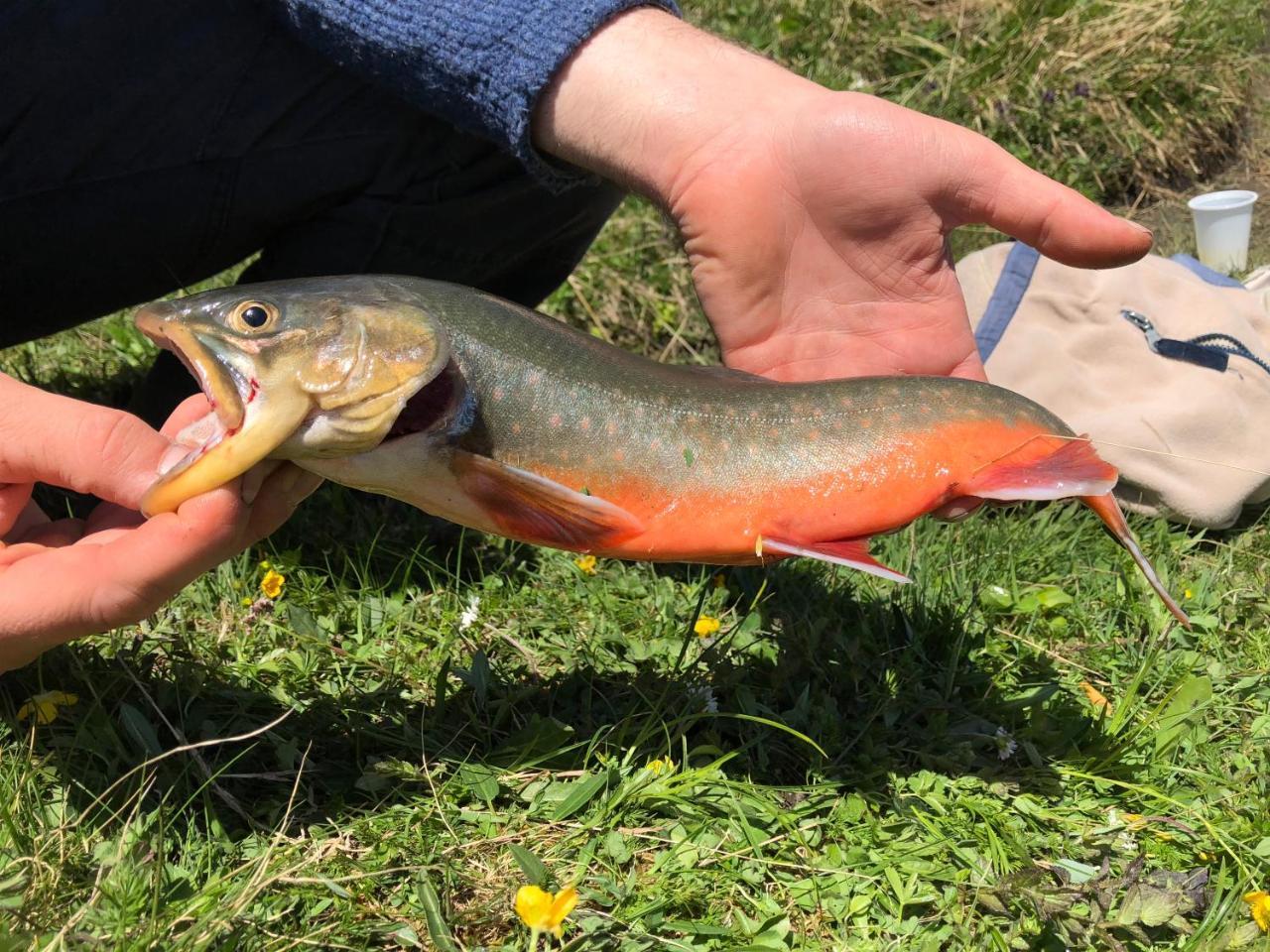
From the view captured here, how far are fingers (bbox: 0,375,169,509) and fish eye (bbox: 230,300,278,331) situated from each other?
0.88ft

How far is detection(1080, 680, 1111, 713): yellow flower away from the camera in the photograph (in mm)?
3048

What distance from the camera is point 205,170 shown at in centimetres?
342

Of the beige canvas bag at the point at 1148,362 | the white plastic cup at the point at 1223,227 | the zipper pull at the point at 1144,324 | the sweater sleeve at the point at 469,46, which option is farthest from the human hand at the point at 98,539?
the white plastic cup at the point at 1223,227

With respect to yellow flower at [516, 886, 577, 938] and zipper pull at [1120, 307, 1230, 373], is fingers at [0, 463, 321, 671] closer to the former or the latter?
yellow flower at [516, 886, 577, 938]

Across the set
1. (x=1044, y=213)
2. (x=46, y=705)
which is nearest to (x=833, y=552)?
(x=1044, y=213)

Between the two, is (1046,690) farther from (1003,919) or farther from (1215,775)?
(1003,919)

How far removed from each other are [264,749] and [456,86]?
68.2 inches

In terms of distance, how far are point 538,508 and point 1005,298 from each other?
8.50ft

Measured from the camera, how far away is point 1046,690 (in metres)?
2.96

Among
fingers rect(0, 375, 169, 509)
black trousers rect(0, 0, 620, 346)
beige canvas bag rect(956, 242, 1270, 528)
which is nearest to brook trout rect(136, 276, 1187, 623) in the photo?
fingers rect(0, 375, 169, 509)

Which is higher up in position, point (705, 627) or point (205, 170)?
point (205, 170)

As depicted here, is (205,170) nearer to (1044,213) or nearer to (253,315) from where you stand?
(253,315)

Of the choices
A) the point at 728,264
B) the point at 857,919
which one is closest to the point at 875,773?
the point at 857,919


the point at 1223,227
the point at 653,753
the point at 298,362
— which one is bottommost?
the point at 653,753
